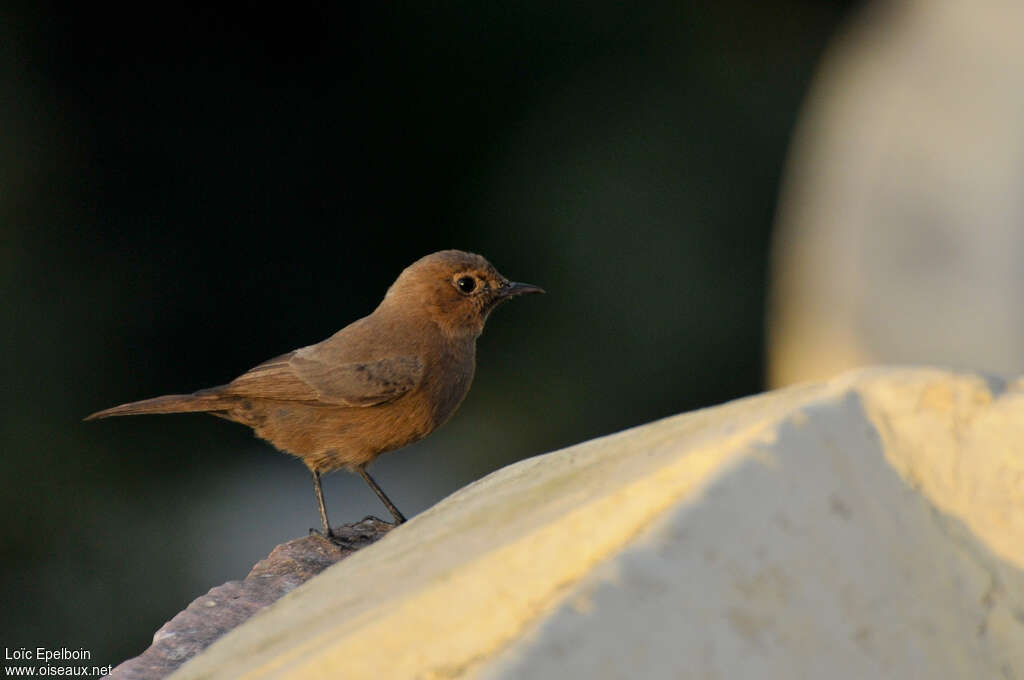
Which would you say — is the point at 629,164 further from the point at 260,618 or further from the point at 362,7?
the point at 260,618

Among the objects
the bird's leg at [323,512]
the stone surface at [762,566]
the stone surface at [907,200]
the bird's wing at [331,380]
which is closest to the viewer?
the stone surface at [762,566]

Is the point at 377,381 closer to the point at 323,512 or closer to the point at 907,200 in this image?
the point at 323,512

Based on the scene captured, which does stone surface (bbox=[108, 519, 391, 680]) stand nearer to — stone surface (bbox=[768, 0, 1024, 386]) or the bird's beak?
the bird's beak

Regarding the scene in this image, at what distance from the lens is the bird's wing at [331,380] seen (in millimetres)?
3818

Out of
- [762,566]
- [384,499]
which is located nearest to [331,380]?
[384,499]

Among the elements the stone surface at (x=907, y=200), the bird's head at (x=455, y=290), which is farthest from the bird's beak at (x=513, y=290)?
the stone surface at (x=907, y=200)

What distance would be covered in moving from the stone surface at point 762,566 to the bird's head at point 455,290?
7.38 feet

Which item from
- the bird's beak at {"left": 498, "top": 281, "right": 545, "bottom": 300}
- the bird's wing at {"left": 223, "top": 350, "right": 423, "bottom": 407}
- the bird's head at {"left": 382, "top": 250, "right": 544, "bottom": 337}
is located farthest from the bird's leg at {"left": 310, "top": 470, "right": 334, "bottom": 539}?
the bird's beak at {"left": 498, "top": 281, "right": 545, "bottom": 300}

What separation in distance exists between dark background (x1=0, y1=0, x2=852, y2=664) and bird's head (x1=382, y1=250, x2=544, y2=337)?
179 cm

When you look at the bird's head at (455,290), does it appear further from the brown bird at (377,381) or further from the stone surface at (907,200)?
the stone surface at (907,200)

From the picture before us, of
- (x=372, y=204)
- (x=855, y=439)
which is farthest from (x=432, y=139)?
(x=855, y=439)

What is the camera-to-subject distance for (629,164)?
6004 millimetres

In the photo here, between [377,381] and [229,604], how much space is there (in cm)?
117

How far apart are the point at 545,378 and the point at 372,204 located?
114 cm
